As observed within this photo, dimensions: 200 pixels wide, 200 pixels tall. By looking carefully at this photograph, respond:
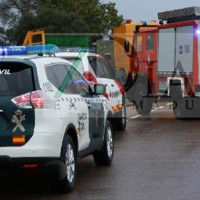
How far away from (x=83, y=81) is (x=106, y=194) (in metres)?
1.95

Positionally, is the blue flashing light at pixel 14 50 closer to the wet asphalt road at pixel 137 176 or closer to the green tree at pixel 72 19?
the wet asphalt road at pixel 137 176

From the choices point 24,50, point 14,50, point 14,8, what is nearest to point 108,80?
point 24,50

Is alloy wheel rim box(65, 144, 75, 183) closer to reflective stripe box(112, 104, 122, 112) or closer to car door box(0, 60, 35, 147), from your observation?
car door box(0, 60, 35, 147)

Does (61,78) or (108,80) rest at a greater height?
(61,78)

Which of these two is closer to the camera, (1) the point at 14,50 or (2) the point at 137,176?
(1) the point at 14,50

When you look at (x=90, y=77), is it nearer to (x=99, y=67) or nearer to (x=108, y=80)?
(x=99, y=67)

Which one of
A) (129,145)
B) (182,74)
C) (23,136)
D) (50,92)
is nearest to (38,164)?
(23,136)

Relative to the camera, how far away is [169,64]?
786 inches

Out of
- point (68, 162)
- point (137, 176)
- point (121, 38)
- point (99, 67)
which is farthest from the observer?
point (121, 38)

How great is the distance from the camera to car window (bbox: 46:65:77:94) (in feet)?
27.2

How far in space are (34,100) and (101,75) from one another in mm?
7034

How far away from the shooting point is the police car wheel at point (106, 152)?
403 inches

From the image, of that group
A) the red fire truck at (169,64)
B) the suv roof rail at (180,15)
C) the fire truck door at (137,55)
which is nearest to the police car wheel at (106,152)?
the red fire truck at (169,64)

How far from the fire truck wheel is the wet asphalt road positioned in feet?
19.9
